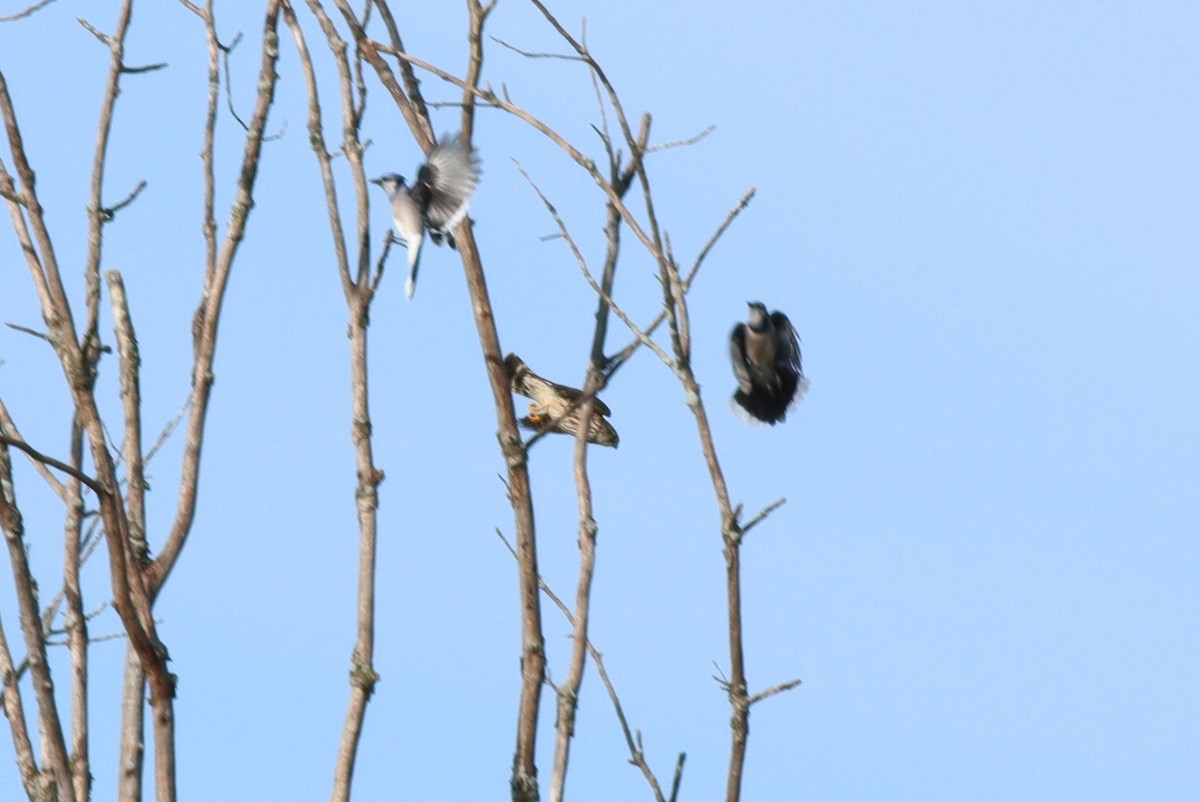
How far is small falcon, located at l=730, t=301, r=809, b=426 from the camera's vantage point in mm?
6570

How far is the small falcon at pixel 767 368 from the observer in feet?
21.6

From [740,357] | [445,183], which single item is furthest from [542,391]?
[445,183]

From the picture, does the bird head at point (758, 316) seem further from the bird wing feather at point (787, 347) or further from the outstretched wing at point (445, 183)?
the outstretched wing at point (445, 183)

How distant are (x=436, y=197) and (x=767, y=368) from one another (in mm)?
1826

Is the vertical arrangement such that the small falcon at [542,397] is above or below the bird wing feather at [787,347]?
below

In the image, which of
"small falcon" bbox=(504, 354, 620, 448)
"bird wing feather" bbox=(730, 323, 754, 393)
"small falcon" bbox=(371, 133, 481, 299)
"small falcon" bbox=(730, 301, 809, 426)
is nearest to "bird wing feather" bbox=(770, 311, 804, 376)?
"small falcon" bbox=(730, 301, 809, 426)

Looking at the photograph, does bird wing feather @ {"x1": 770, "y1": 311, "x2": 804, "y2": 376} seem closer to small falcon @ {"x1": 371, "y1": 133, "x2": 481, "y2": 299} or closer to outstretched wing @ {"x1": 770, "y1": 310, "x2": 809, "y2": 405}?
outstretched wing @ {"x1": 770, "y1": 310, "x2": 809, "y2": 405}

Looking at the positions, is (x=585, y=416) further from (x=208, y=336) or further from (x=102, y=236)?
(x=102, y=236)

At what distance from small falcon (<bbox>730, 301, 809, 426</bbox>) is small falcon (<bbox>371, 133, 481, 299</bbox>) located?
1.41m

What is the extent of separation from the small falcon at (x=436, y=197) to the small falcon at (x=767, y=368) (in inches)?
55.6

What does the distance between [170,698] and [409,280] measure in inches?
135

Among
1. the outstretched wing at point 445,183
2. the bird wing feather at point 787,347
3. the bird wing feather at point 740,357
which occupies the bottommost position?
the outstretched wing at point 445,183

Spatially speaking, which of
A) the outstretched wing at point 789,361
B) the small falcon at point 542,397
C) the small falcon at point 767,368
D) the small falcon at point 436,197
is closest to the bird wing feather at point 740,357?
the small falcon at point 767,368

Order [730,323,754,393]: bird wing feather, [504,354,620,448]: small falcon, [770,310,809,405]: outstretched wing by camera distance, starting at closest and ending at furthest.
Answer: [504,354,620,448]: small falcon < [730,323,754,393]: bird wing feather < [770,310,809,405]: outstretched wing
